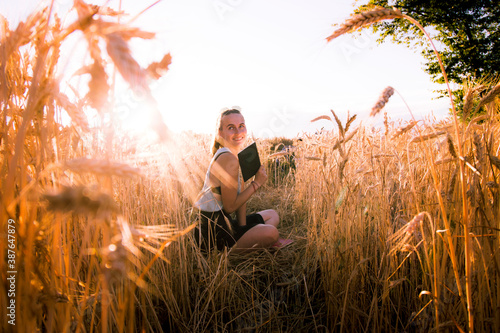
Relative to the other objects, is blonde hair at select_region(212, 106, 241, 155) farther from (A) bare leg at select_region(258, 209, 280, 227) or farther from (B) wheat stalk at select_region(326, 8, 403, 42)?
(B) wheat stalk at select_region(326, 8, 403, 42)

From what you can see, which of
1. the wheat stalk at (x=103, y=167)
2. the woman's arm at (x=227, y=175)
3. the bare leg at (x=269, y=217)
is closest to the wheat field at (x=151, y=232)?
the wheat stalk at (x=103, y=167)

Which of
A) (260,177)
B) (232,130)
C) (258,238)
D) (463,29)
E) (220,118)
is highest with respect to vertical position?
(463,29)

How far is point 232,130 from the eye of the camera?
2357mm

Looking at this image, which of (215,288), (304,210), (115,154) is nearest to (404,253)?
(215,288)

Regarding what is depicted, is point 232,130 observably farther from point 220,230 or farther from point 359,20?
point 359,20

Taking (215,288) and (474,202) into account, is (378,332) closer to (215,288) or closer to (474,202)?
(474,202)

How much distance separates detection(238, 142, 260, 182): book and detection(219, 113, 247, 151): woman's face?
0.88ft

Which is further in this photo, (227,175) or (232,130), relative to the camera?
(232,130)

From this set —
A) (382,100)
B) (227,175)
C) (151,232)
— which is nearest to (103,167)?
(151,232)

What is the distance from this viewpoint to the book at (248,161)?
2.07 metres

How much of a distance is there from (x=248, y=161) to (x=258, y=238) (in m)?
0.57

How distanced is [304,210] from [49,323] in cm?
261

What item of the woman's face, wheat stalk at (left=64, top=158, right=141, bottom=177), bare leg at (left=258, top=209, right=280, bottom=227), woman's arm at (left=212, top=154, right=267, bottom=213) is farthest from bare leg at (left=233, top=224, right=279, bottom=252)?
wheat stalk at (left=64, top=158, right=141, bottom=177)

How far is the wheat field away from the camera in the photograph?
51cm
